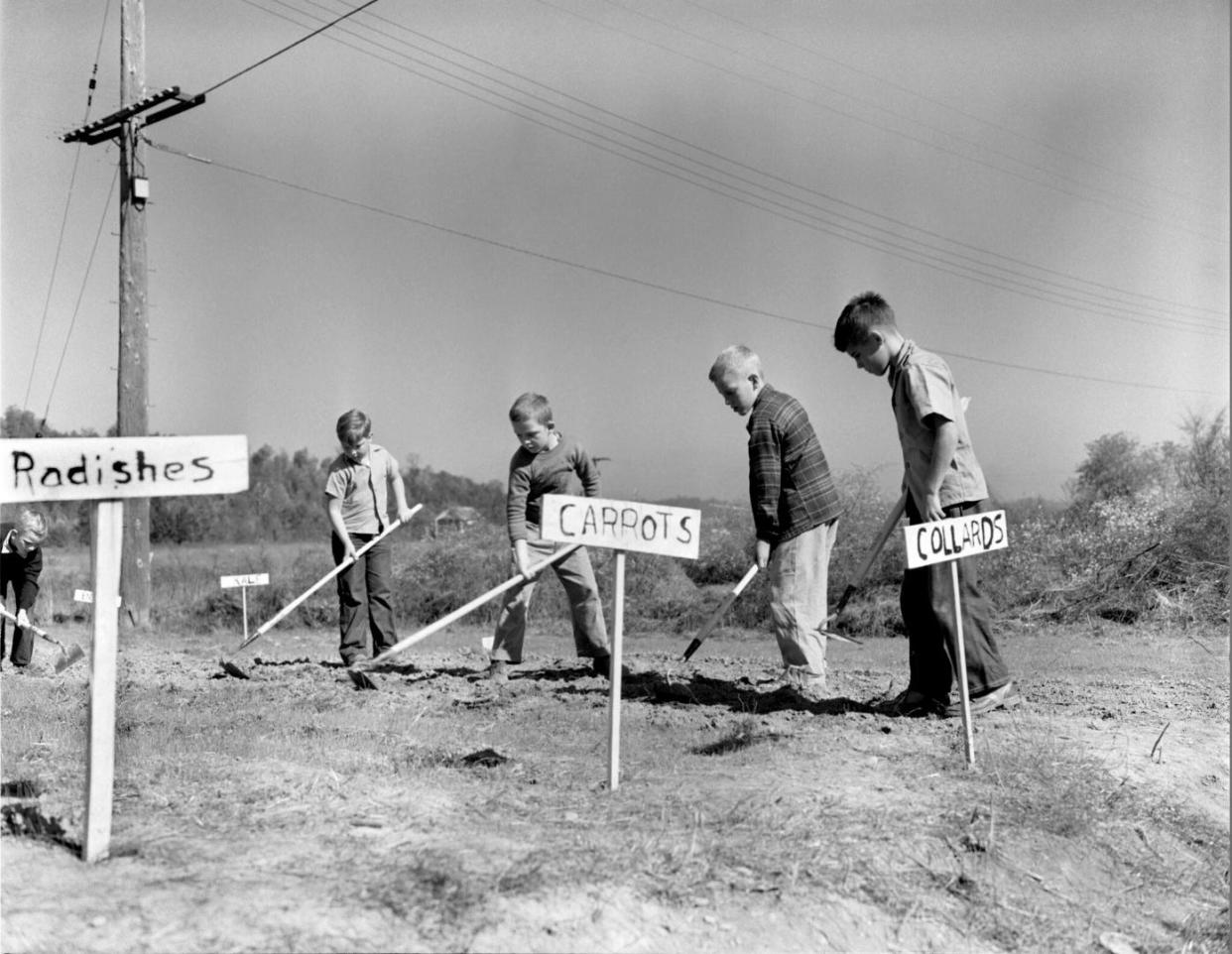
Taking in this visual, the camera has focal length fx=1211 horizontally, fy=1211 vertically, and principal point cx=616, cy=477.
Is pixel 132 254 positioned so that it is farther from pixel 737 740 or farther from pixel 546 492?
pixel 737 740

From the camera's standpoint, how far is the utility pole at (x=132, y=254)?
1401cm

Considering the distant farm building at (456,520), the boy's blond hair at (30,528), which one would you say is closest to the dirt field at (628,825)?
the boy's blond hair at (30,528)

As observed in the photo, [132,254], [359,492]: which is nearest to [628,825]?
[359,492]

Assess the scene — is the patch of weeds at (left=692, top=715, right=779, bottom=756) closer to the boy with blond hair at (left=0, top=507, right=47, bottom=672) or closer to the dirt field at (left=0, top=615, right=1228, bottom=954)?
the dirt field at (left=0, top=615, right=1228, bottom=954)

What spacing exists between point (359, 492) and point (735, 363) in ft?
11.0

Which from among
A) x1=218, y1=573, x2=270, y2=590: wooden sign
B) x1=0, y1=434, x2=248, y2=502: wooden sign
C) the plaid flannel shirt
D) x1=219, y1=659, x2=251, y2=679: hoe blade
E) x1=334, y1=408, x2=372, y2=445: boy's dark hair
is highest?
x1=334, y1=408, x2=372, y2=445: boy's dark hair

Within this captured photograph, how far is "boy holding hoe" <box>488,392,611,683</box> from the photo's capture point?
23.6 ft

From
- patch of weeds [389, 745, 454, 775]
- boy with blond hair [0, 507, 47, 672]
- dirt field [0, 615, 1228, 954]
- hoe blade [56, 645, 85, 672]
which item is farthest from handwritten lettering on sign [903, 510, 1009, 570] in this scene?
boy with blond hair [0, 507, 47, 672]

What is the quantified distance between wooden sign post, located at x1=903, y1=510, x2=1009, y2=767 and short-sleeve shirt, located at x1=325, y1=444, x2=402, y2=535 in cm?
449

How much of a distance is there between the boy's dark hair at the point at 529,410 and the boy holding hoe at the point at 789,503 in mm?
1320

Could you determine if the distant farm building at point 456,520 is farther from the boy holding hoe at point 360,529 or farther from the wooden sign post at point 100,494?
the wooden sign post at point 100,494

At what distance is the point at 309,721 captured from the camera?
611 cm

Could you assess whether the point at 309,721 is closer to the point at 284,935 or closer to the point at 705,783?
the point at 705,783

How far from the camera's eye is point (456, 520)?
19781 millimetres
